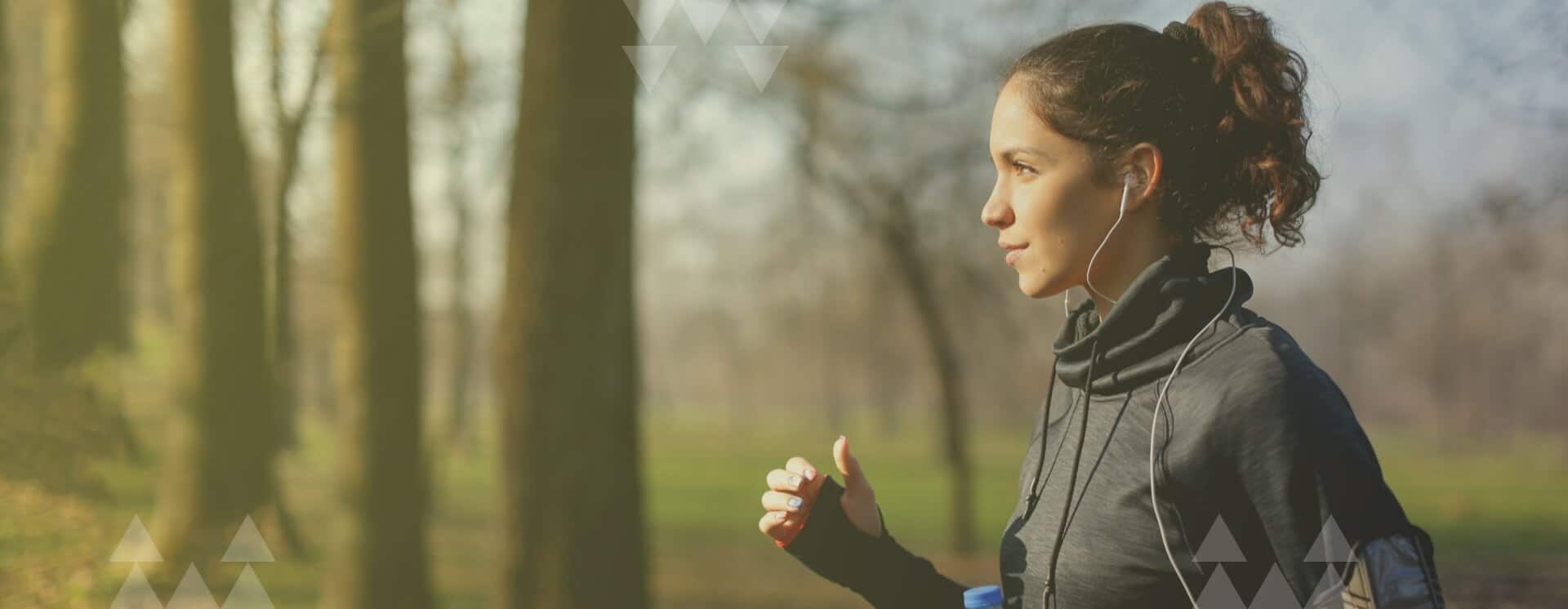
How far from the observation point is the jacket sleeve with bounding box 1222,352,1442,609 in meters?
1.40

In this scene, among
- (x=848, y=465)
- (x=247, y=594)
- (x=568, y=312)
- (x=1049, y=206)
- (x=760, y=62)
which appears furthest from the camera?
(x=760, y=62)

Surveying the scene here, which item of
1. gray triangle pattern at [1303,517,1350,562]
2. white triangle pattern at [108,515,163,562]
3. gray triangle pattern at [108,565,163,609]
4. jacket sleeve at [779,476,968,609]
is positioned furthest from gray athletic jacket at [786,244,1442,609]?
white triangle pattern at [108,515,163,562]

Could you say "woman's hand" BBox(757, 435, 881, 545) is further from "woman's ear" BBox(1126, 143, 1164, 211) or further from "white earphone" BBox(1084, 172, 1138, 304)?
"woman's ear" BBox(1126, 143, 1164, 211)

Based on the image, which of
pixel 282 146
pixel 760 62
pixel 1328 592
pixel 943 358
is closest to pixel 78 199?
pixel 282 146

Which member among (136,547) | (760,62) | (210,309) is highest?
(760,62)

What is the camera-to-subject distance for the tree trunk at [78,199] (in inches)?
382

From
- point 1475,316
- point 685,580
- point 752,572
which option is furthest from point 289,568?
point 1475,316

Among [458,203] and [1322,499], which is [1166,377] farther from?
[458,203]

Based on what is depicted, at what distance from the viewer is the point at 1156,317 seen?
1.65 metres

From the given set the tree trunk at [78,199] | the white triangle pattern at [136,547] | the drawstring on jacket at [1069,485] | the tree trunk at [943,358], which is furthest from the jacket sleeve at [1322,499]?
the tree trunk at [943,358]

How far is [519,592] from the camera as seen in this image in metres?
5.31

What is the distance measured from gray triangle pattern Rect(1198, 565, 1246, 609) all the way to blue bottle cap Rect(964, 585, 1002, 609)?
35 cm

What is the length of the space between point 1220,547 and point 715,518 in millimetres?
23960

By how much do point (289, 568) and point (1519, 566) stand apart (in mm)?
10544
